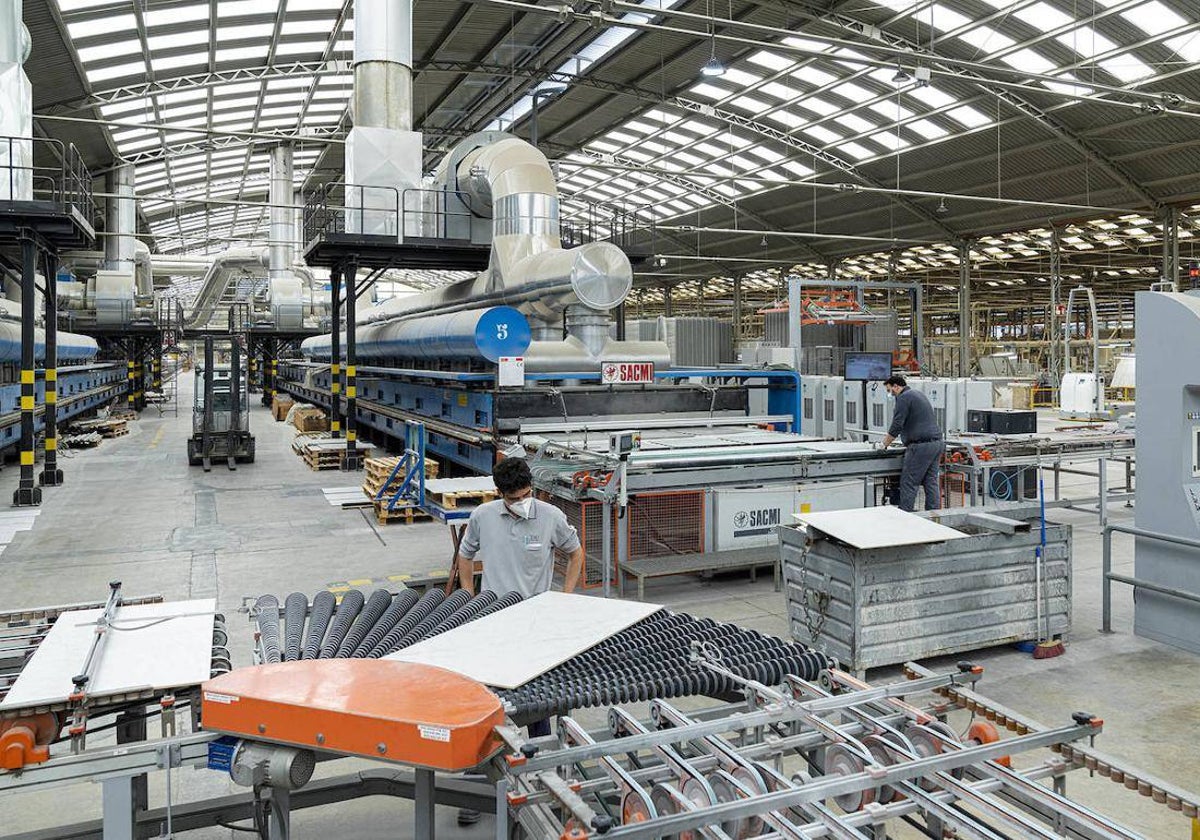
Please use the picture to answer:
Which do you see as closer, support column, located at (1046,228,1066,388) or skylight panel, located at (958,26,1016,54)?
skylight panel, located at (958,26,1016,54)

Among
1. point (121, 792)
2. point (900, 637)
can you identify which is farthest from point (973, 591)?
point (121, 792)

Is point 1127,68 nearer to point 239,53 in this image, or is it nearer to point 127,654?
point 239,53

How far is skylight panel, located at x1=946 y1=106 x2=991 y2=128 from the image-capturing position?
22.8 m

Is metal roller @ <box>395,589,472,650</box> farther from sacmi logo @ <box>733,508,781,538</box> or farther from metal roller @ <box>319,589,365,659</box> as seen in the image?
sacmi logo @ <box>733,508,781,538</box>

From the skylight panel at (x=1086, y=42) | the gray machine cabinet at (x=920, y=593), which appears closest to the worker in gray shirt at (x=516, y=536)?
the gray machine cabinet at (x=920, y=593)

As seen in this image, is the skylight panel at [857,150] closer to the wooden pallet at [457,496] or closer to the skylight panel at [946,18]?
the skylight panel at [946,18]

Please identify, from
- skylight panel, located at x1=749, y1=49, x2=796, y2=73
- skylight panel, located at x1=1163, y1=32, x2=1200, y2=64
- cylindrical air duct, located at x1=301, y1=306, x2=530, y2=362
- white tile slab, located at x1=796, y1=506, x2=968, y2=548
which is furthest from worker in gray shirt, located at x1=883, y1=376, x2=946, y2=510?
skylight panel, located at x1=749, y1=49, x2=796, y2=73

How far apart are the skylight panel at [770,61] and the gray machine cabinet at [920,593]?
1906cm

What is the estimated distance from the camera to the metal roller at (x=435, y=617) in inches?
123

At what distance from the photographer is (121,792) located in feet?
7.64

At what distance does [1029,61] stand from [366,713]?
74.5 ft

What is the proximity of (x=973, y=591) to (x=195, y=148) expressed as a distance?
27.4m

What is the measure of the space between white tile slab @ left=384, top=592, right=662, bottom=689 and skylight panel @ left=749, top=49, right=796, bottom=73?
21.2 m

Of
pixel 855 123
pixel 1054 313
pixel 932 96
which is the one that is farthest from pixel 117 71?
pixel 1054 313
